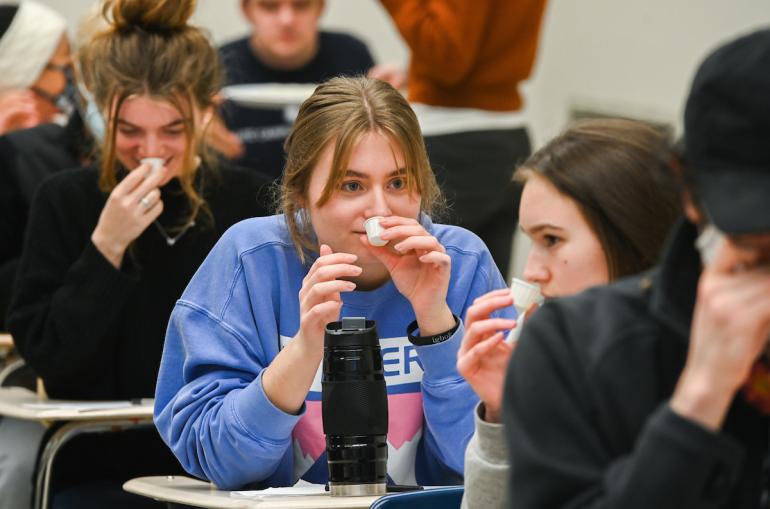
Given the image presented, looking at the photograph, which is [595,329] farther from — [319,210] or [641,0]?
[641,0]

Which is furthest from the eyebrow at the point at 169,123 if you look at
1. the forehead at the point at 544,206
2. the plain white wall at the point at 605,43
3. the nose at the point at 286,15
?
the plain white wall at the point at 605,43

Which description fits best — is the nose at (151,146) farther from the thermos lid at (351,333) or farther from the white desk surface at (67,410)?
the thermos lid at (351,333)

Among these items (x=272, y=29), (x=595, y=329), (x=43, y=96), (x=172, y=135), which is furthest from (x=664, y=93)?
(x=595, y=329)

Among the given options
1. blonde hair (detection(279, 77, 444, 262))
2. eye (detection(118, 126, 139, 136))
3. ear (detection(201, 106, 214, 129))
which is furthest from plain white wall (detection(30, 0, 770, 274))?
blonde hair (detection(279, 77, 444, 262))

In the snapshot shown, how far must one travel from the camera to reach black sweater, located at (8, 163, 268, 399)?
290cm

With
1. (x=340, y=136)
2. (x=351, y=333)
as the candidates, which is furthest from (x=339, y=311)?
(x=340, y=136)

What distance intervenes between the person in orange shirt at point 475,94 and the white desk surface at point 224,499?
5.48ft

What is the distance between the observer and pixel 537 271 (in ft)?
6.53

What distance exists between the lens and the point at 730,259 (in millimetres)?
1343

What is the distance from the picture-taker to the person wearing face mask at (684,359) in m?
1.34

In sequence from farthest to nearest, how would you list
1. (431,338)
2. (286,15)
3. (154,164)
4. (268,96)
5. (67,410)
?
(286,15)
(268,96)
(154,164)
(67,410)
(431,338)

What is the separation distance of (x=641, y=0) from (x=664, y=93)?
1.53ft

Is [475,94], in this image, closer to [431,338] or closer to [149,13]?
[149,13]

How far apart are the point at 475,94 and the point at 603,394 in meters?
2.61
